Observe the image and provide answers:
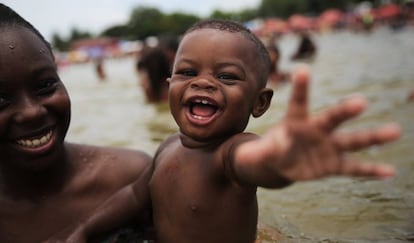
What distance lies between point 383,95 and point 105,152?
5.89 m

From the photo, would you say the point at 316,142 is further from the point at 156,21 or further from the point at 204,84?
the point at 156,21

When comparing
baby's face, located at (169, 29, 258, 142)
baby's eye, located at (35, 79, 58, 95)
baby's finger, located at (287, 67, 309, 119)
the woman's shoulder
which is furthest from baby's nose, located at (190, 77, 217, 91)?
the woman's shoulder

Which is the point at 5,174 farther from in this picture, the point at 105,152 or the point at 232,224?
the point at 232,224

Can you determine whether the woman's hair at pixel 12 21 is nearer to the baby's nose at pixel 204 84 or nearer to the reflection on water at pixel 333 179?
the baby's nose at pixel 204 84

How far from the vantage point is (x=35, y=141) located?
97.3 inches

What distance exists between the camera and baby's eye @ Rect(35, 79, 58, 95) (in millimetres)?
2473

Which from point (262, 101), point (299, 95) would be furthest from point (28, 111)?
point (299, 95)

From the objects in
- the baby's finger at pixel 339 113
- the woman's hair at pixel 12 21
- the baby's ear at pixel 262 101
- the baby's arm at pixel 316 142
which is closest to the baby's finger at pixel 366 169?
the baby's arm at pixel 316 142

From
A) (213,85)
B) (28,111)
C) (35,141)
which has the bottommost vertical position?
(35,141)

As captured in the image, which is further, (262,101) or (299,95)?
(262,101)

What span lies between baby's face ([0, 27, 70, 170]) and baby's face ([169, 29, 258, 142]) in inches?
26.9

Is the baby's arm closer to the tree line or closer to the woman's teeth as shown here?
the woman's teeth

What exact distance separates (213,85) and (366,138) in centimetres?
90

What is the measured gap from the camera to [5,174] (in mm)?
2686
